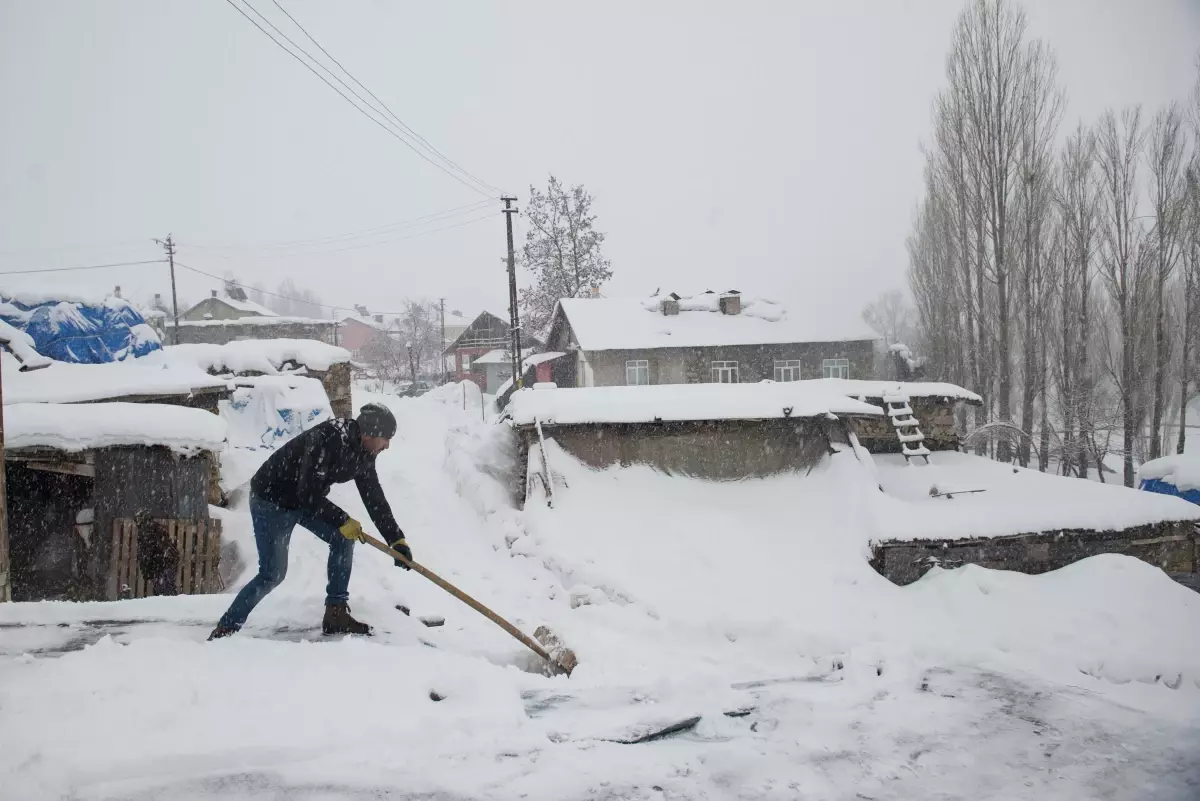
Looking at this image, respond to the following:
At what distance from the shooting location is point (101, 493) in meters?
6.04

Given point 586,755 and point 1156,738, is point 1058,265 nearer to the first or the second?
point 1156,738

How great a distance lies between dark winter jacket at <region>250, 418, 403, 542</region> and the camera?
3592mm

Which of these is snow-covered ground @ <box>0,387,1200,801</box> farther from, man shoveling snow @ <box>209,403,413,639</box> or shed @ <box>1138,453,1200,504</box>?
shed @ <box>1138,453,1200,504</box>

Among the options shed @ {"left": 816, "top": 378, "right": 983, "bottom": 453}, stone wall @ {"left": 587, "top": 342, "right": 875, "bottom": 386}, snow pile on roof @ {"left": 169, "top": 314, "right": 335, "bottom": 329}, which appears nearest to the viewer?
shed @ {"left": 816, "top": 378, "right": 983, "bottom": 453}

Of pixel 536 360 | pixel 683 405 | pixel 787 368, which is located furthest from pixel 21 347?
pixel 787 368

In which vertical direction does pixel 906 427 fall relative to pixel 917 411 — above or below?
below

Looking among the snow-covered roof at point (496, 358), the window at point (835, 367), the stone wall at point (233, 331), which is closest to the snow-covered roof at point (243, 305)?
the stone wall at point (233, 331)

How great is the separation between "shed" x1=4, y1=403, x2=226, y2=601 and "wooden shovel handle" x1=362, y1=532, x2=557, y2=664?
372cm

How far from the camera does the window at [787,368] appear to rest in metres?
23.8

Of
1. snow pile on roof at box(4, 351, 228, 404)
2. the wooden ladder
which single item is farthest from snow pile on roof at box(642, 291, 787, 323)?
snow pile on roof at box(4, 351, 228, 404)

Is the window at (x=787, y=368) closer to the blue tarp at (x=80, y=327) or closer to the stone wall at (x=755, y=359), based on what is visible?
the stone wall at (x=755, y=359)

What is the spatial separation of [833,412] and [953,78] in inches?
644

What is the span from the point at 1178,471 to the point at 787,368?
12735 millimetres

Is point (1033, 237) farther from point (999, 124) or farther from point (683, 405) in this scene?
point (683, 405)
